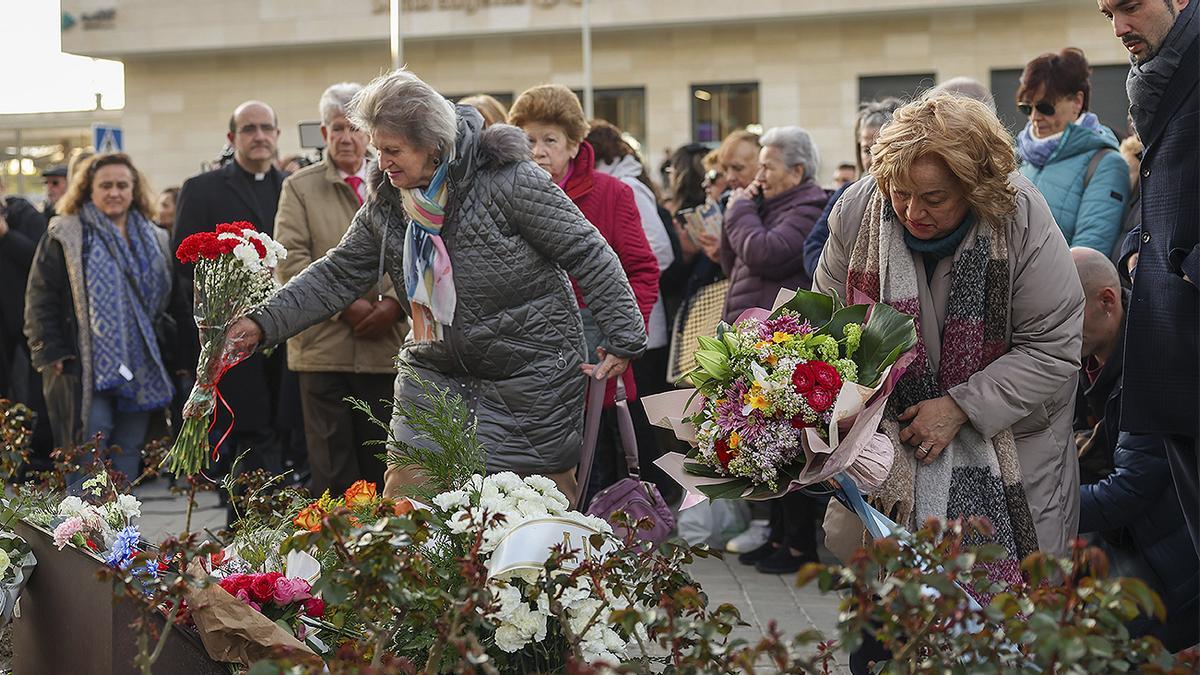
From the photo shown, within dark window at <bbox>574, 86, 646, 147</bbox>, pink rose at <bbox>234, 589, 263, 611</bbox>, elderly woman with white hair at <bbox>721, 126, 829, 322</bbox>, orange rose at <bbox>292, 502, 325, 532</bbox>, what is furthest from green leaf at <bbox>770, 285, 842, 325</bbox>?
dark window at <bbox>574, 86, 646, 147</bbox>

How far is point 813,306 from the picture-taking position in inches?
136

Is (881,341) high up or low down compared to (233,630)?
up

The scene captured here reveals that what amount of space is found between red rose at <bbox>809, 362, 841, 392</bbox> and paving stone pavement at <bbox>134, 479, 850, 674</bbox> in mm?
1587

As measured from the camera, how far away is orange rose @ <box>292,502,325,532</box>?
10.2 ft

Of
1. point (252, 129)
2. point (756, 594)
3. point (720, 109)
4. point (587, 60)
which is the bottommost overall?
point (756, 594)

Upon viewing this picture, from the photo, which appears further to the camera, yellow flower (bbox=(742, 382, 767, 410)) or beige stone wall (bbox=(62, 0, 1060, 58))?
beige stone wall (bbox=(62, 0, 1060, 58))

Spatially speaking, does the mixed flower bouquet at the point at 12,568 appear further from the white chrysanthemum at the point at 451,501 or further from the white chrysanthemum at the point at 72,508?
the white chrysanthemum at the point at 451,501

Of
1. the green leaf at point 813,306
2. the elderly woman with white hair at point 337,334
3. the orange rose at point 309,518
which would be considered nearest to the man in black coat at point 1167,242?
the green leaf at point 813,306

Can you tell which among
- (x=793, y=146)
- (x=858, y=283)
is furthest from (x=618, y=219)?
(x=858, y=283)

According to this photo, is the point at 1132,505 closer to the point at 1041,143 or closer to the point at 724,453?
the point at 724,453

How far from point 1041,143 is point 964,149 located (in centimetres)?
299

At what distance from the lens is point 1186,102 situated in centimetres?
337

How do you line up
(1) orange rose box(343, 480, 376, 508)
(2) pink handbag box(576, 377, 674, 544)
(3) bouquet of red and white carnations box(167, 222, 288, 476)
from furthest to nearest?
(2) pink handbag box(576, 377, 674, 544), (3) bouquet of red and white carnations box(167, 222, 288, 476), (1) orange rose box(343, 480, 376, 508)

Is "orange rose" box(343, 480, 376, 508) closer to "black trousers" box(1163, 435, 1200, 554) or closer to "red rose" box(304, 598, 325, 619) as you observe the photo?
"red rose" box(304, 598, 325, 619)
